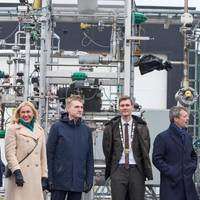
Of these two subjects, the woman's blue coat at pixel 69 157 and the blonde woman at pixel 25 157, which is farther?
the woman's blue coat at pixel 69 157

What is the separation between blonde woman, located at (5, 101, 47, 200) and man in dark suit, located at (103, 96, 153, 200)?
77cm

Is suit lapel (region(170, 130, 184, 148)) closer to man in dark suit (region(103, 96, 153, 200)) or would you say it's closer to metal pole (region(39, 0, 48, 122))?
man in dark suit (region(103, 96, 153, 200))

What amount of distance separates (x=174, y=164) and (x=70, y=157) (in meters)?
1.22

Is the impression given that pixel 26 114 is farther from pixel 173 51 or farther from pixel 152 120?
pixel 173 51

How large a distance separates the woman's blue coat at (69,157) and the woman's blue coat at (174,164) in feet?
2.72

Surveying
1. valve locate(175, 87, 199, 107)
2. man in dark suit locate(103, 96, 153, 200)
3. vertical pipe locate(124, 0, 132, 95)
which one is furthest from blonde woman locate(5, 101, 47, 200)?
valve locate(175, 87, 199, 107)

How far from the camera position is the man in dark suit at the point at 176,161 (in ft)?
25.5

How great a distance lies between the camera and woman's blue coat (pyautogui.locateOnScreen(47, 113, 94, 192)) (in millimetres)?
7523

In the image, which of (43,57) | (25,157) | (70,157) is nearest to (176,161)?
(70,157)

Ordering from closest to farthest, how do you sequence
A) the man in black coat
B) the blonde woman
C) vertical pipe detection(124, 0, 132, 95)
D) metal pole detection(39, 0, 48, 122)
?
1. the blonde woman
2. the man in black coat
3. vertical pipe detection(124, 0, 132, 95)
4. metal pole detection(39, 0, 48, 122)

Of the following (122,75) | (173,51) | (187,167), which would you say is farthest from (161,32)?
(187,167)

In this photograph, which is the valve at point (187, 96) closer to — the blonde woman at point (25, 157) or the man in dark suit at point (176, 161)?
the man in dark suit at point (176, 161)

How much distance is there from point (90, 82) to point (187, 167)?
2181 millimetres

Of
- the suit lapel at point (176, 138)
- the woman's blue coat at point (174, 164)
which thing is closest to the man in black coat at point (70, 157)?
the woman's blue coat at point (174, 164)
